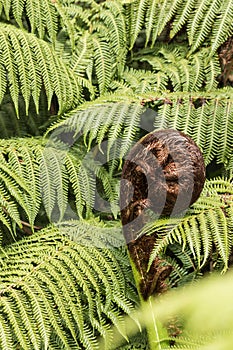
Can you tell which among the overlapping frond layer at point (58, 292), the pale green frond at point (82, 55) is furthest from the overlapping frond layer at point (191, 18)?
the overlapping frond layer at point (58, 292)

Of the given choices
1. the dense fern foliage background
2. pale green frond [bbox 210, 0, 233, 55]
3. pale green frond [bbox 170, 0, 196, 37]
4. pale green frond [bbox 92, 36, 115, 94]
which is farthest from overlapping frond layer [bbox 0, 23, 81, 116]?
pale green frond [bbox 210, 0, 233, 55]

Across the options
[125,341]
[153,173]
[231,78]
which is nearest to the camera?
[153,173]

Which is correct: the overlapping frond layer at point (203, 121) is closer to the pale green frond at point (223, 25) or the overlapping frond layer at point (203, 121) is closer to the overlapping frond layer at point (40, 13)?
the pale green frond at point (223, 25)

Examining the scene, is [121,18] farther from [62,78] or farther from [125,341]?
[125,341]

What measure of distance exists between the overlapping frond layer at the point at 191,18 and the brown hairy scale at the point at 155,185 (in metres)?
0.54

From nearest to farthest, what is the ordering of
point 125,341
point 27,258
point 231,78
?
point 27,258 < point 125,341 < point 231,78

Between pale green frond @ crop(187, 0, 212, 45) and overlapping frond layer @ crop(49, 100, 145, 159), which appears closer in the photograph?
overlapping frond layer @ crop(49, 100, 145, 159)

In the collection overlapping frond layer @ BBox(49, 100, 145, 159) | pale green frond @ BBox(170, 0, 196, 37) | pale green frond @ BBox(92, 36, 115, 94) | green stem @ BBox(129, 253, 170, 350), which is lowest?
green stem @ BBox(129, 253, 170, 350)

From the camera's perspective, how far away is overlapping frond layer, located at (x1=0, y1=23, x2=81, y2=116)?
1614 millimetres

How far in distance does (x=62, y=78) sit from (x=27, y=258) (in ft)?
1.88

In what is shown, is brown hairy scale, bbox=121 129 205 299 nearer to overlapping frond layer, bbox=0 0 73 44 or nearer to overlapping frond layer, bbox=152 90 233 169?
overlapping frond layer, bbox=152 90 233 169

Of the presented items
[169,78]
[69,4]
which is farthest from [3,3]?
[169,78]

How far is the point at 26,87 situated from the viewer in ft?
5.33

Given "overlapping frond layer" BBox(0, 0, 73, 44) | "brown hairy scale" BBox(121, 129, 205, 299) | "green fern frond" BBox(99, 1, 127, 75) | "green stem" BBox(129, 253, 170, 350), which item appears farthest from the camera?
"green fern frond" BBox(99, 1, 127, 75)
